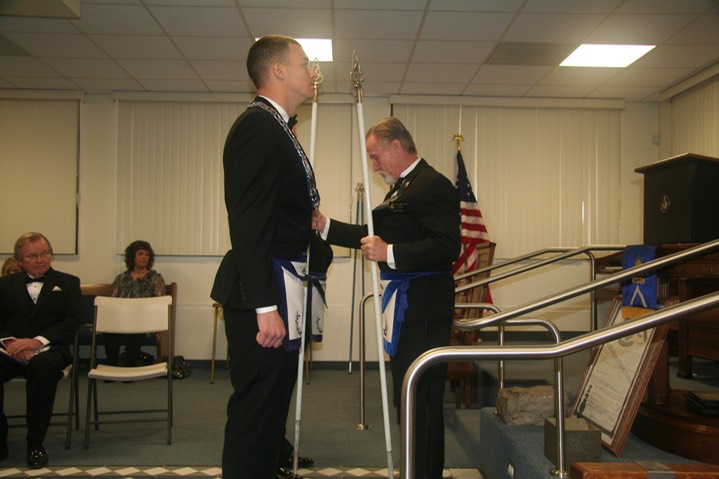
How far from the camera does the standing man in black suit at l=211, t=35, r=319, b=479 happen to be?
1.71 metres

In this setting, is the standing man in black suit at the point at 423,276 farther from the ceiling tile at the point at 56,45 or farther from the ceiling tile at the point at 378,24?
the ceiling tile at the point at 56,45

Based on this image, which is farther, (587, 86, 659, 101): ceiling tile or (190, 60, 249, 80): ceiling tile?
(587, 86, 659, 101): ceiling tile

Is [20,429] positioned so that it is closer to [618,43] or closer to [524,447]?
[524,447]

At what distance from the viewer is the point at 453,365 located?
14.4ft

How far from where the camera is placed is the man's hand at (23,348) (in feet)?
11.8

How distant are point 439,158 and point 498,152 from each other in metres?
0.67

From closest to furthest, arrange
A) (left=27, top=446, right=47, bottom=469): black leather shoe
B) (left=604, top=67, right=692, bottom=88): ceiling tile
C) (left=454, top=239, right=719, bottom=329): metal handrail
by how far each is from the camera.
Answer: (left=454, top=239, right=719, bottom=329): metal handrail < (left=27, top=446, right=47, bottom=469): black leather shoe < (left=604, top=67, right=692, bottom=88): ceiling tile

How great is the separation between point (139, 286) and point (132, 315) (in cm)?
208

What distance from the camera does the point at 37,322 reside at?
3883 millimetres

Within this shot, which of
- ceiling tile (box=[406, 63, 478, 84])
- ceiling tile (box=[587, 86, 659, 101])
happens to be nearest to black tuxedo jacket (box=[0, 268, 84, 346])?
ceiling tile (box=[406, 63, 478, 84])

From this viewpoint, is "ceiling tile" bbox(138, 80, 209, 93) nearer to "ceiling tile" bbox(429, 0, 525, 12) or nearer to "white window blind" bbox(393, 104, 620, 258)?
"white window blind" bbox(393, 104, 620, 258)

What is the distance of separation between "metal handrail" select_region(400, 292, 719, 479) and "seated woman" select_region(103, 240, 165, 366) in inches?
197

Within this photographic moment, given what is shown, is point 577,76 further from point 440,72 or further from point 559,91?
point 440,72

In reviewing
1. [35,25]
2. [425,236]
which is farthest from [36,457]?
[35,25]
